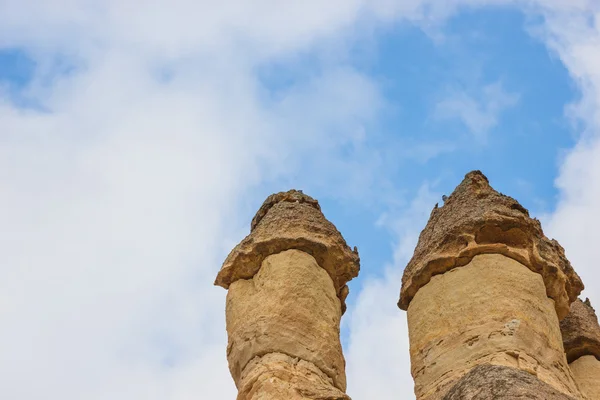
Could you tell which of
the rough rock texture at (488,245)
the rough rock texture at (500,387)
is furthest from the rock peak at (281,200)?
the rough rock texture at (500,387)

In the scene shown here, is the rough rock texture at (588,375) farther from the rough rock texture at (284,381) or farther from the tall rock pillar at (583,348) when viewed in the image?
the rough rock texture at (284,381)

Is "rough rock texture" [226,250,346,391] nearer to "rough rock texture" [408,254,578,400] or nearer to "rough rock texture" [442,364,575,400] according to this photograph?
"rough rock texture" [408,254,578,400]

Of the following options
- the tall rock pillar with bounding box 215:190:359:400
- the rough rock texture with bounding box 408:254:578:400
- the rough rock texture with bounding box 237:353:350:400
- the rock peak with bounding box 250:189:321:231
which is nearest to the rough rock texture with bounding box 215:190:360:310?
the tall rock pillar with bounding box 215:190:359:400

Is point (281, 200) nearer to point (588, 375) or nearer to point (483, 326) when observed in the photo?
point (483, 326)

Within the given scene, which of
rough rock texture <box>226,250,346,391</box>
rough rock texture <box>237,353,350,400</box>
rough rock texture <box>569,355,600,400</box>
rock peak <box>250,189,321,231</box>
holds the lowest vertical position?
rough rock texture <box>237,353,350,400</box>

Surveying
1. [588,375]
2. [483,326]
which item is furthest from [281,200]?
[588,375]

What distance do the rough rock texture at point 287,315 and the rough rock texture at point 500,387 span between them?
3.11 m

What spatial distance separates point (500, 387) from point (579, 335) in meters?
7.96

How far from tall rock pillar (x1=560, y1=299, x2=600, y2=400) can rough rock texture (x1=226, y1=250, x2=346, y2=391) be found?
4.73 meters

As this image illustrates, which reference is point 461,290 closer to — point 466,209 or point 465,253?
point 465,253

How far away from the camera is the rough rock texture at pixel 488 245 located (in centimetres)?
1330

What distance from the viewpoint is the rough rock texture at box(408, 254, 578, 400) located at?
11609 mm

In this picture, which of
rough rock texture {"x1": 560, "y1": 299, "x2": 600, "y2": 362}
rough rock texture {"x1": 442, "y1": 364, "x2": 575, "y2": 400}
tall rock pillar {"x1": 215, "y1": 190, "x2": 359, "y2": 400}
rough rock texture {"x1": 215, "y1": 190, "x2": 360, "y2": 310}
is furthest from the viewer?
rough rock texture {"x1": 560, "y1": 299, "x2": 600, "y2": 362}

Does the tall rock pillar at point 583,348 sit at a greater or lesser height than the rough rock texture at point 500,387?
greater
